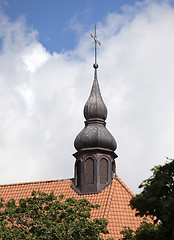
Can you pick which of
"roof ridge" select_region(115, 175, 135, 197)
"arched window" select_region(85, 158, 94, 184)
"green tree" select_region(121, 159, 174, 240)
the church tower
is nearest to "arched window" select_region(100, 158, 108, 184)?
the church tower

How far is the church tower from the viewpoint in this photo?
36.2 metres

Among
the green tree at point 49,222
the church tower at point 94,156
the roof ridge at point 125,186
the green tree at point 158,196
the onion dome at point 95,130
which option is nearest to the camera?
the green tree at point 158,196

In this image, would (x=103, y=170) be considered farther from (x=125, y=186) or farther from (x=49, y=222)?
(x=49, y=222)

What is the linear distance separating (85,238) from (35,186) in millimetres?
15878

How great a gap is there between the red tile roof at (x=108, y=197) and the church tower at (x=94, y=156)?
0.54 meters

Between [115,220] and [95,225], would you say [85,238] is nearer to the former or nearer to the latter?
[95,225]

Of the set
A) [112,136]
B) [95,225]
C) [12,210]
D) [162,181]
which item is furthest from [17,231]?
[112,136]

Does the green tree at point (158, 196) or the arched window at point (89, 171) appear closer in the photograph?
the green tree at point (158, 196)

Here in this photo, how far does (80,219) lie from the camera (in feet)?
76.1

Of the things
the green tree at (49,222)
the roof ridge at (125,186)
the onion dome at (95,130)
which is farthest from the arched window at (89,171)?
the green tree at (49,222)

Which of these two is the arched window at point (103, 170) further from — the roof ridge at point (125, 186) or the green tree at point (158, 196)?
the green tree at point (158, 196)

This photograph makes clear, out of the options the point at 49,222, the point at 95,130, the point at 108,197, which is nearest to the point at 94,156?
the point at 95,130

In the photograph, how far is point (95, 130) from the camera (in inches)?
1454

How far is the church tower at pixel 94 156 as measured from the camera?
36.2 m
